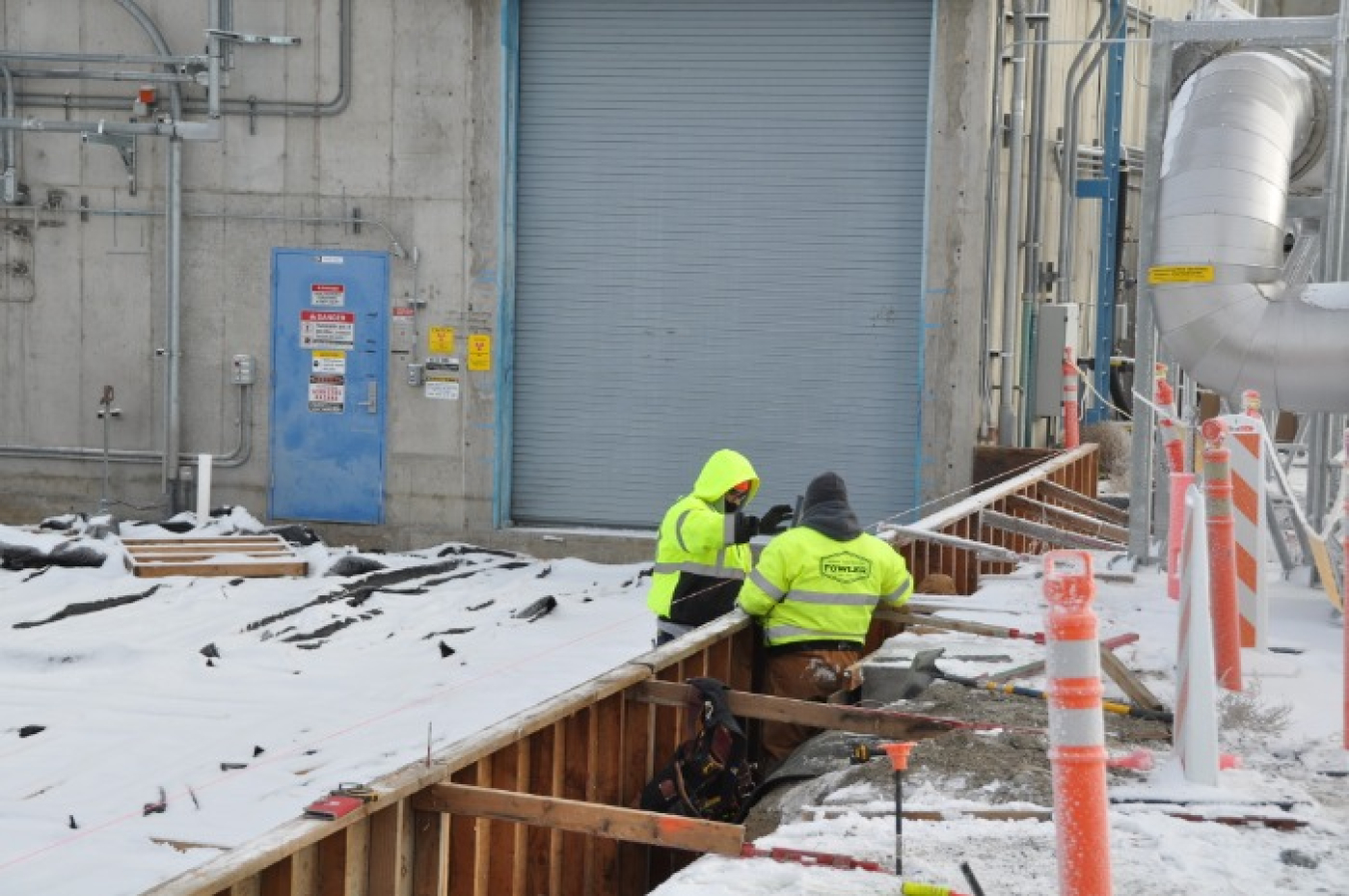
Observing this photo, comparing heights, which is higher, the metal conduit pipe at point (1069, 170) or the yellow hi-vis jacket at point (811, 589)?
the metal conduit pipe at point (1069, 170)

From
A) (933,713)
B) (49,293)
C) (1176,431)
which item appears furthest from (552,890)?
(49,293)

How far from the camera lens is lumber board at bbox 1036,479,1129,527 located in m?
18.1

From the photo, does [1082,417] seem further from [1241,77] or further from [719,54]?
[1241,77]

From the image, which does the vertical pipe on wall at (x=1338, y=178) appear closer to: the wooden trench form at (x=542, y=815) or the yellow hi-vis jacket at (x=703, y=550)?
the yellow hi-vis jacket at (x=703, y=550)

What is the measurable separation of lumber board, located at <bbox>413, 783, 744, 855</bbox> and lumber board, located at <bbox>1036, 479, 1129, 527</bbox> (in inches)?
475

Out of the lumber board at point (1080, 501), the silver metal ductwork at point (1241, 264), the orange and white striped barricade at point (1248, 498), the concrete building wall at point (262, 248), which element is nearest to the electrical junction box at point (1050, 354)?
the concrete building wall at point (262, 248)

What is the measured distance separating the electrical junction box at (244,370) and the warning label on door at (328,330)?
604 mm

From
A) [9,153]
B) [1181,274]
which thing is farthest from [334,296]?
[1181,274]

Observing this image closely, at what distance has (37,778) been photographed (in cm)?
1038

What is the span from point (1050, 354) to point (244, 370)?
876 cm

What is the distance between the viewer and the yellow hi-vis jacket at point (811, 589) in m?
10.0

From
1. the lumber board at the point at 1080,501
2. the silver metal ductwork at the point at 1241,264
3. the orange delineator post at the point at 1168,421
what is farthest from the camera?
the lumber board at the point at 1080,501

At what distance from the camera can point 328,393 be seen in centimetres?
2045

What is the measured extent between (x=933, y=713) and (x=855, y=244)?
11.3 m
